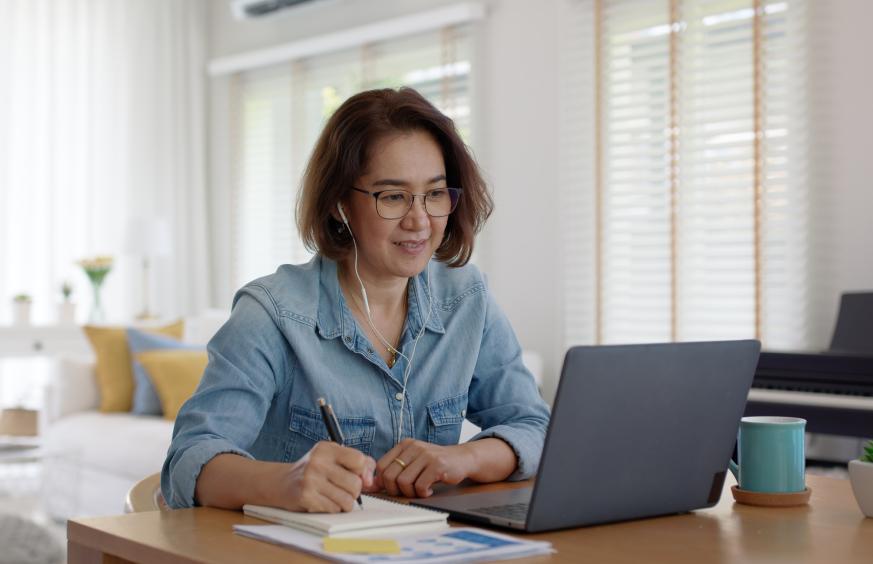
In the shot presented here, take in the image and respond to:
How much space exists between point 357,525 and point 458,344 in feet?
2.13

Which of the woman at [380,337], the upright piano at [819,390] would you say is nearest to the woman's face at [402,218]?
the woman at [380,337]

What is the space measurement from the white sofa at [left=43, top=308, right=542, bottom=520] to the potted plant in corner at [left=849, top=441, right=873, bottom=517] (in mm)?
2996

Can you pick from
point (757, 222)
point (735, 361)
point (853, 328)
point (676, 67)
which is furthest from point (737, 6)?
point (735, 361)

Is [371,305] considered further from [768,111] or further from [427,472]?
[768,111]

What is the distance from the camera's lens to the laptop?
114 cm

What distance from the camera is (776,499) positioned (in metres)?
1.33

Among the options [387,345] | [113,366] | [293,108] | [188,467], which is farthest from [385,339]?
[293,108]

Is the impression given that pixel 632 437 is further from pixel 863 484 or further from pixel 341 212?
pixel 341 212

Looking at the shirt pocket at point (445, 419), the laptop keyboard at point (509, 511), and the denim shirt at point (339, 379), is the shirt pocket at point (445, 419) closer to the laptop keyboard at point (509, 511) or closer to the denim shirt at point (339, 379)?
the denim shirt at point (339, 379)

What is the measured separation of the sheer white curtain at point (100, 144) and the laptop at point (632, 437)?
4846 millimetres

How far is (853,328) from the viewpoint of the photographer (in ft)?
11.0

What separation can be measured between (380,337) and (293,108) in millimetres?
4224

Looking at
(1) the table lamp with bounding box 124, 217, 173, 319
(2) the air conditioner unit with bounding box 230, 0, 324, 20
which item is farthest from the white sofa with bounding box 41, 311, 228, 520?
(2) the air conditioner unit with bounding box 230, 0, 324, 20

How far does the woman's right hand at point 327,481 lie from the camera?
1.20 meters
